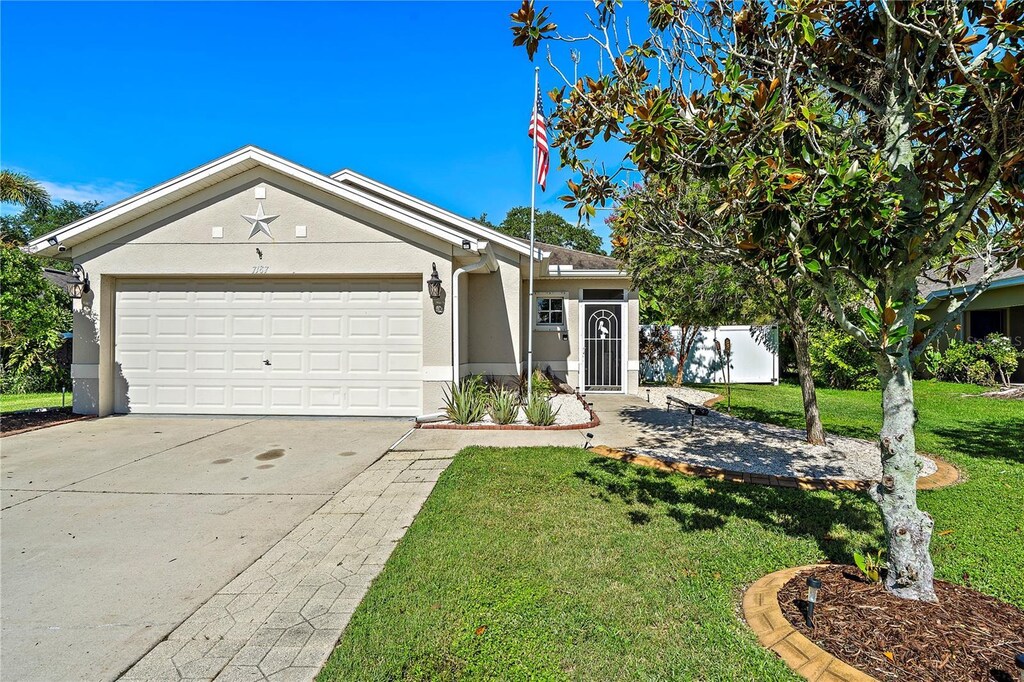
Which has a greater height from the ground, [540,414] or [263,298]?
[263,298]

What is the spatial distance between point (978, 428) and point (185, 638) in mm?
11572

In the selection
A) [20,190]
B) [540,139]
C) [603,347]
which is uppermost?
[20,190]

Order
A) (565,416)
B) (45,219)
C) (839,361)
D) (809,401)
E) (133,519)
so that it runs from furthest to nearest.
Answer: (45,219)
(839,361)
(565,416)
(809,401)
(133,519)

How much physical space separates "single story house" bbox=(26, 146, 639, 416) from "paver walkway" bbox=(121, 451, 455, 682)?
456 centimetres

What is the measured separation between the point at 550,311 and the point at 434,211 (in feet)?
13.8

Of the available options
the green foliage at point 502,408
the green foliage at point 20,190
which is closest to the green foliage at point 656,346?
the green foliage at point 502,408

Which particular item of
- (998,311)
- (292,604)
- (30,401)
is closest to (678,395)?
(292,604)

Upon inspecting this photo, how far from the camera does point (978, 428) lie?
847cm

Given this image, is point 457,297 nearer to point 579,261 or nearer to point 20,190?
point 579,261

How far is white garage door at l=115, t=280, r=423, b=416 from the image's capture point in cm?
927

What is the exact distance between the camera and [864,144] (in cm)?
329

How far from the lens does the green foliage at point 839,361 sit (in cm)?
1398

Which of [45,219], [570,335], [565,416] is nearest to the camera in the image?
[565,416]

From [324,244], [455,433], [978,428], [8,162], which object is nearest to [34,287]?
[324,244]
